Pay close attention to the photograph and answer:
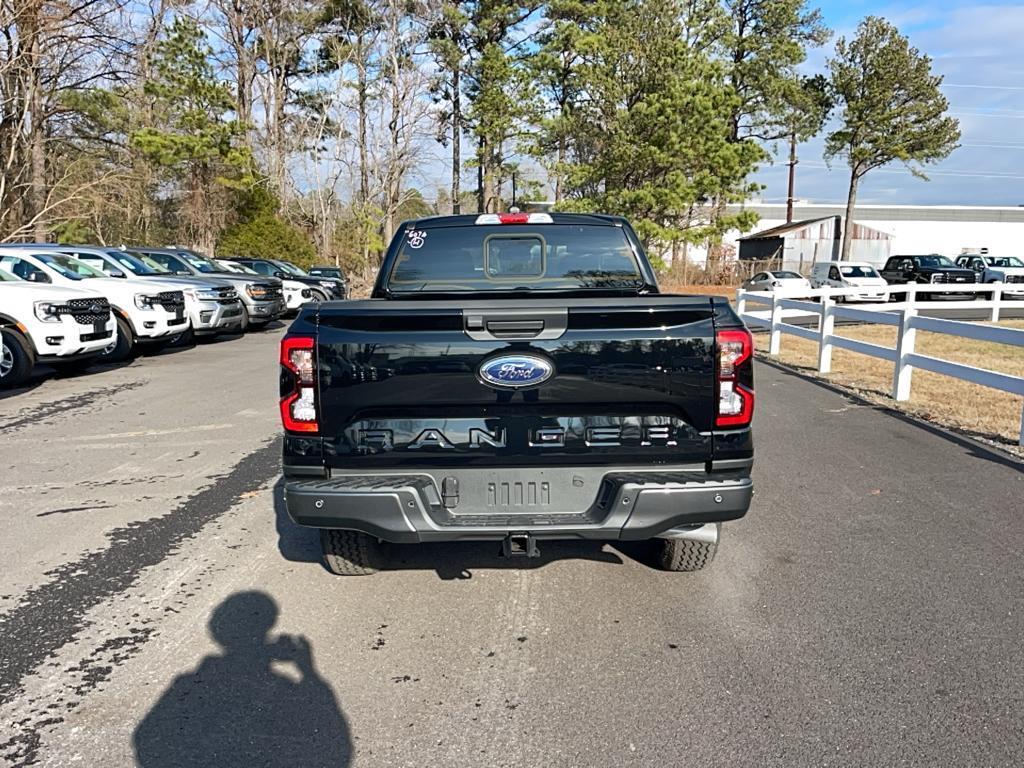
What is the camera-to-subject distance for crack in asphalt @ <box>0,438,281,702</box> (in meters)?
3.56

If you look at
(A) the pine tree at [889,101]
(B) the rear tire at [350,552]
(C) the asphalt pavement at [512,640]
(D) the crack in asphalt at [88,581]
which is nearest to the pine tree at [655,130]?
(A) the pine tree at [889,101]

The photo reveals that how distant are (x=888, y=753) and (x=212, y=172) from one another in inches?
1488

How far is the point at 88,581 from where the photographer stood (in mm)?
4371

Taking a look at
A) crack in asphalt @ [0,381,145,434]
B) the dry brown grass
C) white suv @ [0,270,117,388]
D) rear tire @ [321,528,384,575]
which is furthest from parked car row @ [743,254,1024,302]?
rear tire @ [321,528,384,575]

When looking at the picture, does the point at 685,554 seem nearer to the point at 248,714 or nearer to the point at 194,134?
the point at 248,714

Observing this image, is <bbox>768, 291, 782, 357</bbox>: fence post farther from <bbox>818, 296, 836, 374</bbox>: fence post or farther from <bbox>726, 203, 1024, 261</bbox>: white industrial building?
<bbox>726, 203, 1024, 261</bbox>: white industrial building

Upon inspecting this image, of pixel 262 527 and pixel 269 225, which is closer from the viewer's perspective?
pixel 262 527

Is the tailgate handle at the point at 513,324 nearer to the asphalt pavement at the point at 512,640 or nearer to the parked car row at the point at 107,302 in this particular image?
the asphalt pavement at the point at 512,640

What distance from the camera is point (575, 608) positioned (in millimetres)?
4004

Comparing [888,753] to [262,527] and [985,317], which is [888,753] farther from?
[985,317]

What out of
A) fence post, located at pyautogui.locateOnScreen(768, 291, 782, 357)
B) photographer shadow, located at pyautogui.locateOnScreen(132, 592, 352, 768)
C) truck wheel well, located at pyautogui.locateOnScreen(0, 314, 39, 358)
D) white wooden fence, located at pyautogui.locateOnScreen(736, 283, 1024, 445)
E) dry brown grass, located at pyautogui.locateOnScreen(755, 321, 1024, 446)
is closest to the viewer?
photographer shadow, located at pyautogui.locateOnScreen(132, 592, 352, 768)

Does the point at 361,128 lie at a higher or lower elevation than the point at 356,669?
higher

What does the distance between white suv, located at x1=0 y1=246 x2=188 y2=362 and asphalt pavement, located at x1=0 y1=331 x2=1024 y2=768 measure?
734 centimetres

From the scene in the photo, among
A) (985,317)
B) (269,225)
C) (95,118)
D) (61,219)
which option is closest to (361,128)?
(269,225)
